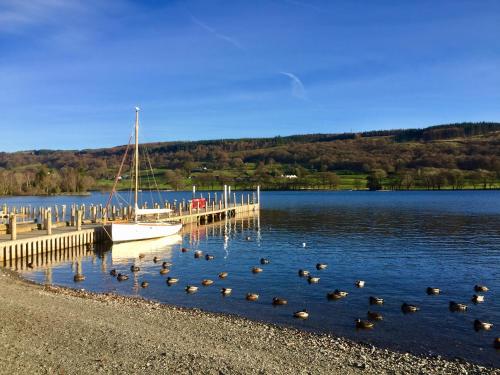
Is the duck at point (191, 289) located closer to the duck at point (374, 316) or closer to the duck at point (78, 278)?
the duck at point (78, 278)

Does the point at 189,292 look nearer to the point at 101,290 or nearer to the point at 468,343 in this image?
the point at 101,290

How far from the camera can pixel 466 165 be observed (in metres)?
194

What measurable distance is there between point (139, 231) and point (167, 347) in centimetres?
3122

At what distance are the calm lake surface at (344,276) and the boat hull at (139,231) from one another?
1421 mm

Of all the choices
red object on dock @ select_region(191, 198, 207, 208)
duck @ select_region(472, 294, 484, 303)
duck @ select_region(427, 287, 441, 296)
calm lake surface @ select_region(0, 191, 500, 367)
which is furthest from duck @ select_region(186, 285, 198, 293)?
red object on dock @ select_region(191, 198, 207, 208)

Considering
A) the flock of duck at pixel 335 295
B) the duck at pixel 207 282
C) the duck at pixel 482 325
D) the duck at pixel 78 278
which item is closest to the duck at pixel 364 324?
the flock of duck at pixel 335 295

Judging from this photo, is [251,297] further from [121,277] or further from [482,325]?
[482,325]

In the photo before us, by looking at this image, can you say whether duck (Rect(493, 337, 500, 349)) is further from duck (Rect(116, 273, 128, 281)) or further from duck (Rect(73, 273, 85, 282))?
duck (Rect(73, 273, 85, 282))

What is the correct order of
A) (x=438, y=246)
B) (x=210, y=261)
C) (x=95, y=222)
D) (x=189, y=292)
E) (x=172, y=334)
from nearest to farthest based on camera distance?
(x=172, y=334)
(x=189, y=292)
(x=210, y=261)
(x=438, y=246)
(x=95, y=222)

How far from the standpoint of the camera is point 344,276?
30.6 metres

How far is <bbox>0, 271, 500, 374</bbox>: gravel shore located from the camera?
1360cm

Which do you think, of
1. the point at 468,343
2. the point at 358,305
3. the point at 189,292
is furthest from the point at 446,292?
the point at 189,292

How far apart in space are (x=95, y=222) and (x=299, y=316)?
35.7 meters

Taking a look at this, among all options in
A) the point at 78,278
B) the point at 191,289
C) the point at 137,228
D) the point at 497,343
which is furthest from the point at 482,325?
the point at 137,228
